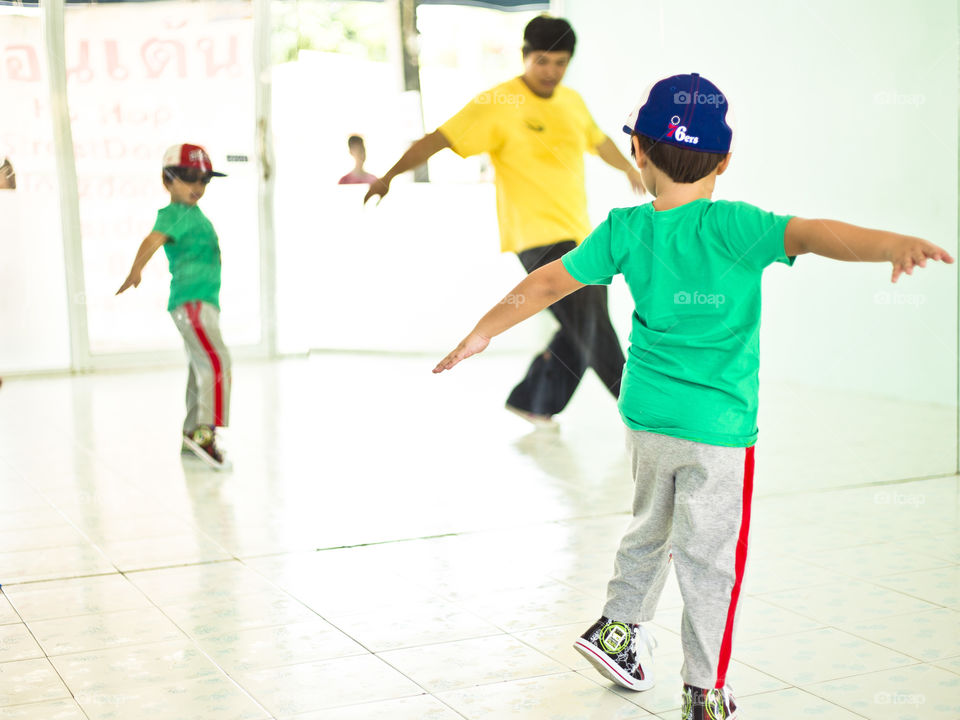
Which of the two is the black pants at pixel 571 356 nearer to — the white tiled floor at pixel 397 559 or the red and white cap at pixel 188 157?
the white tiled floor at pixel 397 559

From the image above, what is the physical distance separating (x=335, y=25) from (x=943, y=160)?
2026 mm

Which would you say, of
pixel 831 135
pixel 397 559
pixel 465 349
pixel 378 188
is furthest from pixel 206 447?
pixel 831 135

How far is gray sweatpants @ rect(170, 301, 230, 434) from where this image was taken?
293cm

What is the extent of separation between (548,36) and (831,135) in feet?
4.73

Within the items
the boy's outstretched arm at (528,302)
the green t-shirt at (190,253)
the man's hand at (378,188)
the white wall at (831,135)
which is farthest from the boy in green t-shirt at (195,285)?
the boy's outstretched arm at (528,302)

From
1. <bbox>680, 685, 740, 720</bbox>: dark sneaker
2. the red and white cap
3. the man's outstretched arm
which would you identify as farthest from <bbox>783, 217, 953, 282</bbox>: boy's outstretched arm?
the red and white cap

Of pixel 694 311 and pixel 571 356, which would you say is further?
pixel 571 356

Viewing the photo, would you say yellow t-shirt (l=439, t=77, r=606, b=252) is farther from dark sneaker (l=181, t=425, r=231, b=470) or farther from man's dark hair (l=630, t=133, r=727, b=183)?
man's dark hair (l=630, t=133, r=727, b=183)

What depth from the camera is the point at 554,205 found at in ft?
10.3

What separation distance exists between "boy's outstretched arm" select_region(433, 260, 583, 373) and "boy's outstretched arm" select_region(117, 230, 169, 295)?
1.30 m

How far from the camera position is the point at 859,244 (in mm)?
1539

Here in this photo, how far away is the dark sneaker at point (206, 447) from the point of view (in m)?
2.95

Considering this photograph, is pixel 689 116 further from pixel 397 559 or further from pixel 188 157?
pixel 188 157

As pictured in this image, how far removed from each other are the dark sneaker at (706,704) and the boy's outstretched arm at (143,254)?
5.76 ft
